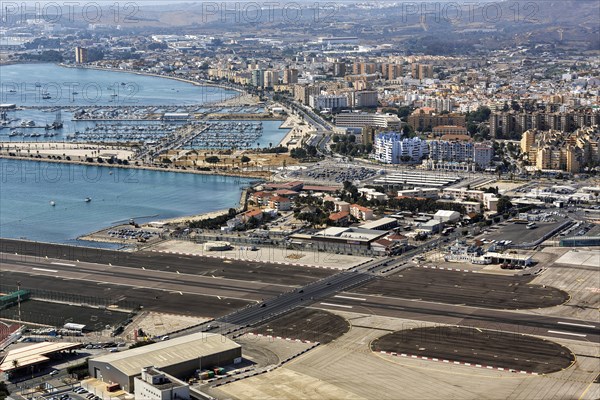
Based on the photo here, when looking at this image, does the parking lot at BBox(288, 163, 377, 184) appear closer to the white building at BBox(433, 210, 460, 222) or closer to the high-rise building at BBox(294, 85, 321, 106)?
the white building at BBox(433, 210, 460, 222)

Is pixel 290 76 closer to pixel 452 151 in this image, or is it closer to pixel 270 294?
pixel 452 151

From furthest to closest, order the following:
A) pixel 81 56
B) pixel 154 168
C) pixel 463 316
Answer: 1. pixel 81 56
2. pixel 154 168
3. pixel 463 316

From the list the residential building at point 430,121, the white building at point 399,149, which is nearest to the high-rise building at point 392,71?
the residential building at point 430,121

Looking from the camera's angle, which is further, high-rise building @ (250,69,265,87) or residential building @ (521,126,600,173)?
high-rise building @ (250,69,265,87)

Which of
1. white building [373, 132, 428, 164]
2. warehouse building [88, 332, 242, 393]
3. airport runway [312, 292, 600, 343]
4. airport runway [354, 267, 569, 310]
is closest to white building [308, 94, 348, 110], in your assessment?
white building [373, 132, 428, 164]

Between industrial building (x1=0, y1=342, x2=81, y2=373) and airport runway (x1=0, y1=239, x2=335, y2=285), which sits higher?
industrial building (x1=0, y1=342, x2=81, y2=373)

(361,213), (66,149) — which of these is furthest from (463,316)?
(66,149)
